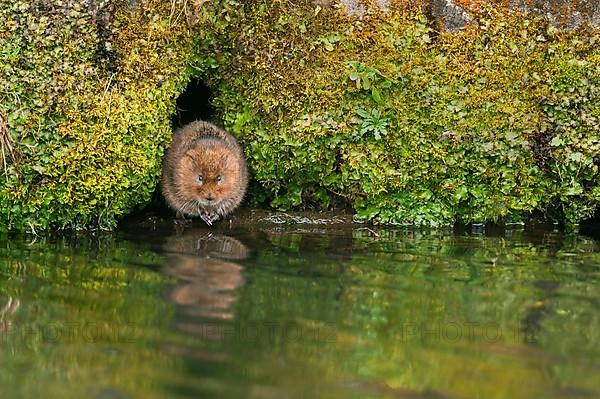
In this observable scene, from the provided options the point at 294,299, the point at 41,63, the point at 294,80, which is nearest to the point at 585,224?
the point at 294,80

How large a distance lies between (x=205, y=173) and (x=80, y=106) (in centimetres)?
120

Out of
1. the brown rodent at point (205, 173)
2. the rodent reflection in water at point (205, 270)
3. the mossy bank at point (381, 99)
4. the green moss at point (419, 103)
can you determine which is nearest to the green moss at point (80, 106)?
the mossy bank at point (381, 99)

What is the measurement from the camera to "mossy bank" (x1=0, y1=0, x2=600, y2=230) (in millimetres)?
7086

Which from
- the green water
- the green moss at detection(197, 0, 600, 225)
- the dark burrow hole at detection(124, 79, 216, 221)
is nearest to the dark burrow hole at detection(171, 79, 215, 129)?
the dark burrow hole at detection(124, 79, 216, 221)

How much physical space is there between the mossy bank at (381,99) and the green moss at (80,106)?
2 centimetres

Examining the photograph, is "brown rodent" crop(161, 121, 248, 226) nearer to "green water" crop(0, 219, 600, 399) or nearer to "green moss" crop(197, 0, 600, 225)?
"green moss" crop(197, 0, 600, 225)

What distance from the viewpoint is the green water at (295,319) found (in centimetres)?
336

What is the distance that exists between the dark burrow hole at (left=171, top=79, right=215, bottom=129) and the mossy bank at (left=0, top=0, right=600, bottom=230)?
33.8 inches

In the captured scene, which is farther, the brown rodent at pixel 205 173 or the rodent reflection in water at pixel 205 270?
the brown rodent at pixel 205 173

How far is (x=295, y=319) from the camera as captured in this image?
420cm

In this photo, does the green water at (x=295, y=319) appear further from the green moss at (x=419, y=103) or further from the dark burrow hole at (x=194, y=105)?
the dark burrow hole at (x=194, y=105)

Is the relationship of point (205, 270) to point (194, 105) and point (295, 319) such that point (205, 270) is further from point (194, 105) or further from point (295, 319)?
point (194, 105)

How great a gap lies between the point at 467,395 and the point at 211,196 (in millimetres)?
4367

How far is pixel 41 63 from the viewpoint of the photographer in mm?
6633
